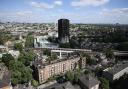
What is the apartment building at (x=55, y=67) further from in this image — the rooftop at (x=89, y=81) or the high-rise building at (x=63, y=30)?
the high-rise building at (x=63, y=30)

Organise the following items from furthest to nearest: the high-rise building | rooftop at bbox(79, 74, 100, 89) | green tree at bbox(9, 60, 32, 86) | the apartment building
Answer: the high-rise building → the apartment building → green tree at bbox(9, 60, 32, 86) → rooftop at bbox(79, 74, 100, 89)

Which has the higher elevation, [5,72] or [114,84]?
[5,72]

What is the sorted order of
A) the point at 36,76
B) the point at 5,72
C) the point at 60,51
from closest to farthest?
the point at 5,72, the point at 36,76, the point at 60,51

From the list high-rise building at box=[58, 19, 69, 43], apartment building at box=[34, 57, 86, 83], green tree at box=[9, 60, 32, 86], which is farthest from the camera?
high-rise building at box=[58, 19, 69, 43]

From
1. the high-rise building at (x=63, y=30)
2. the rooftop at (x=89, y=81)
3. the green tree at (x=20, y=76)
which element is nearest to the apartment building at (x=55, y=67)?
the green tree at (x=20, y=76)

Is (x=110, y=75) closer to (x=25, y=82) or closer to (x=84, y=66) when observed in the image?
(x=84, y=66)

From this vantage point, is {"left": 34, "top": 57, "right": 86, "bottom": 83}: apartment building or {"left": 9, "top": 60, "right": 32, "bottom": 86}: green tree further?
{"left": 34, "top": 57, "right": 86, "bottom": 83}: apartment building

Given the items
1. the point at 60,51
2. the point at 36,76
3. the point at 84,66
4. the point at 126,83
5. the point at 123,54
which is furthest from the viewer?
the point at 60,51

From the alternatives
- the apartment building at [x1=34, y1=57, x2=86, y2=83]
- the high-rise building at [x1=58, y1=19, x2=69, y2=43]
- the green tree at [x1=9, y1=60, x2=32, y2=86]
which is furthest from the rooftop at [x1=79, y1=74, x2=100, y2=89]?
the high-rise building at [x1=58, y1=19, x2=69, y2=43]

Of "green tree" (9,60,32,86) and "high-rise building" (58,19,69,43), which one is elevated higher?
"high-rise building" (58,19,69,43)

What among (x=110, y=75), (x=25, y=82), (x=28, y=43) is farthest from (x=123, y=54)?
(x=28, y=43)

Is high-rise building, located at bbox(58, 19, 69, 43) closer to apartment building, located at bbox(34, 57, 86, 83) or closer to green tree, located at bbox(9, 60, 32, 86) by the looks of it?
apartment building, located at bbox(34, 57, 86, 83)
